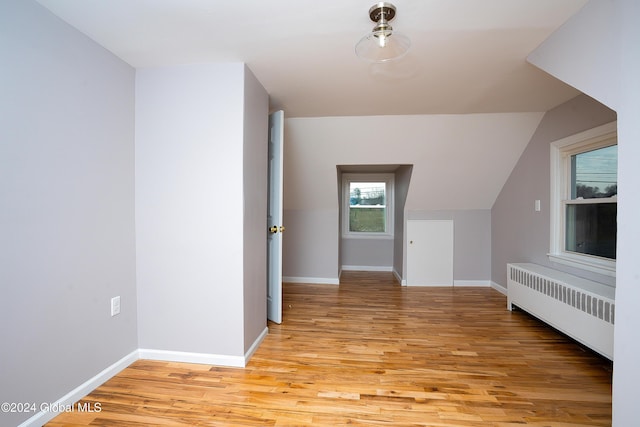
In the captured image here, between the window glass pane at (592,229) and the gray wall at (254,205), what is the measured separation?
2.95m

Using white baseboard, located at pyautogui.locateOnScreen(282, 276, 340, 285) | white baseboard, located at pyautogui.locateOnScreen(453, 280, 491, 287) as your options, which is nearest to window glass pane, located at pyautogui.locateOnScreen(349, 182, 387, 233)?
white baseboard, located at pyautogui.locateOnScreen(282, 276, 340, 285)

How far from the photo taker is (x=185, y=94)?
2057 mm

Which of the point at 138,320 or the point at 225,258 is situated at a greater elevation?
the point at 225,258

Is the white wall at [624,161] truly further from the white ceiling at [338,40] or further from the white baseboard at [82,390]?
the white baseboard at [82,390]

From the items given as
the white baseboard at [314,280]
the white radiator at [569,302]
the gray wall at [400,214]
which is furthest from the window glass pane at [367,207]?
the white radiator at [569,302]

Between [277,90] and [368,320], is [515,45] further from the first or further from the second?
[368,320]

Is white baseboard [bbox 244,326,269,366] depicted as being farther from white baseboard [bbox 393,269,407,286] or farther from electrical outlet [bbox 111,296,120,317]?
white baseboard [bbox 393,269,407,286]

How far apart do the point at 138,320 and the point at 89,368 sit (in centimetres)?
42

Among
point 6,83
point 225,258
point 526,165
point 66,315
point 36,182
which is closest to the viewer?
point 6,83

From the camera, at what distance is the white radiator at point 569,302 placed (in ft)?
6.48

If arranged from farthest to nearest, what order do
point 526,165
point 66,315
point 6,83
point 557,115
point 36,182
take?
1. point 526,165
2. point 557,115
3. point 66,315
4. point 36,182
5. point 6,83

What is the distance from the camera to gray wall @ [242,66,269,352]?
208cm

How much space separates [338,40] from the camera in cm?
173

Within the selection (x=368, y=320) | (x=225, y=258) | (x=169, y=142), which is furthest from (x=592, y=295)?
(x=169, y=142)
